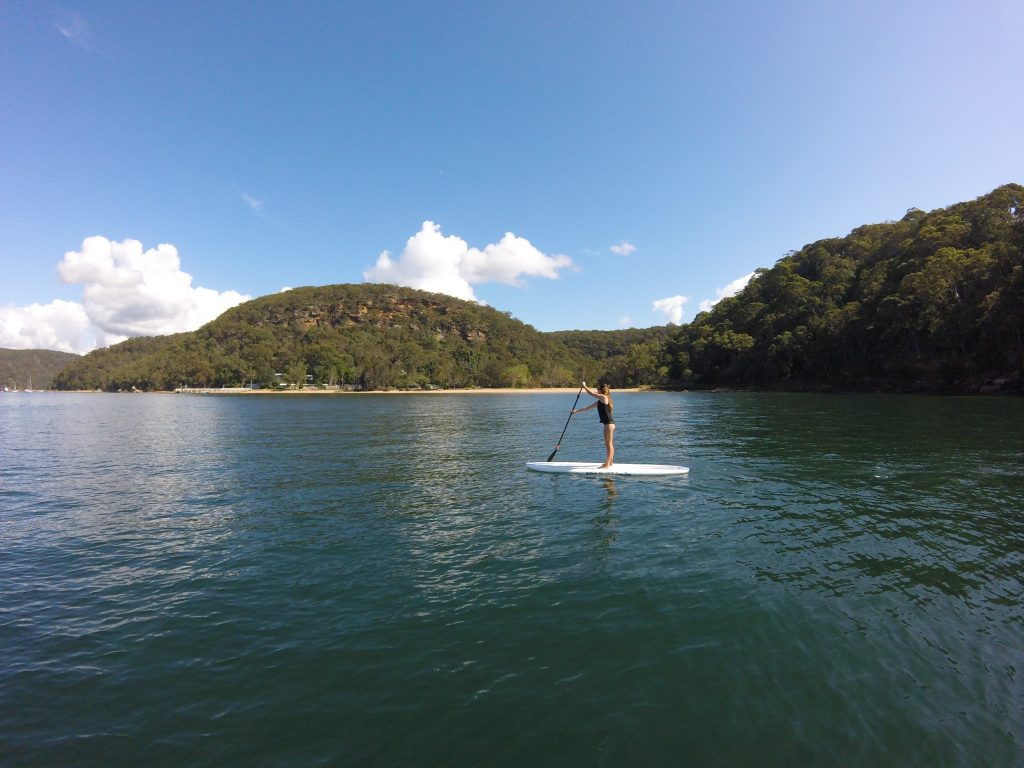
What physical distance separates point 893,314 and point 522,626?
101 m

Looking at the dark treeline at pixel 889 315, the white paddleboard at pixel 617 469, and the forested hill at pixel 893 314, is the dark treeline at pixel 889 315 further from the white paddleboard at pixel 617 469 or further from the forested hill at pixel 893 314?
the white paddleboard at pixel 617 469

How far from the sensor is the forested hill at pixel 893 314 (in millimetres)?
67312

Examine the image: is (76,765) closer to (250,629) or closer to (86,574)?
(250,629)

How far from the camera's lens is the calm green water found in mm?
5523

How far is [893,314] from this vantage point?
8438 cm

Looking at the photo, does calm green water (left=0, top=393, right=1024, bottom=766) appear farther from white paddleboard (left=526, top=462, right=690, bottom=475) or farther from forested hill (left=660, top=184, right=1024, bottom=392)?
forested hill (left=660, top=184, right=1024, bottom=392)

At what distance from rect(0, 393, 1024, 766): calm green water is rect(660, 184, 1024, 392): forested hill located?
224ft

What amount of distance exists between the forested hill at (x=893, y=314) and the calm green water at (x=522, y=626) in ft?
224

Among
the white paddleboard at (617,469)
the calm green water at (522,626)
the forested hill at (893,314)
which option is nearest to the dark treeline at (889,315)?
the forested hill at (893,314)

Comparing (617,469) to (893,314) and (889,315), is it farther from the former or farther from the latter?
(889,315)

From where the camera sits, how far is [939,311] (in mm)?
73750

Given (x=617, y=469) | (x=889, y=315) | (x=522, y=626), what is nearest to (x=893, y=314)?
(x=889, y=315)

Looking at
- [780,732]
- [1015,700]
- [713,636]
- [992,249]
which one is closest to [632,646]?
[713,636]

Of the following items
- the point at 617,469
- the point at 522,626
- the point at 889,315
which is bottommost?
the point at 522,626
